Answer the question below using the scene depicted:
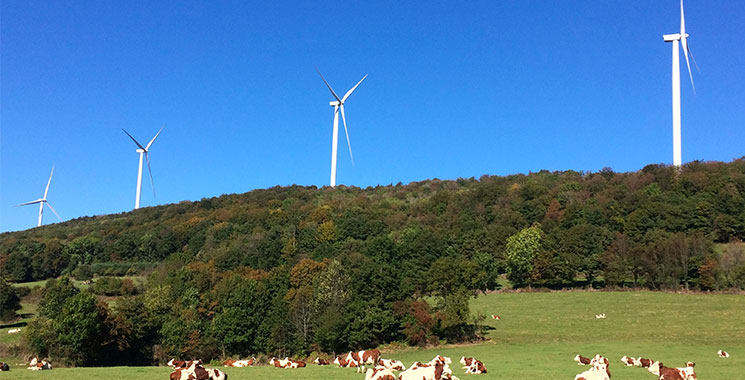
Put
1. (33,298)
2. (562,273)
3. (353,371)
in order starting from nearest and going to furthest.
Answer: (353,371) < (562,273) < (33,298)

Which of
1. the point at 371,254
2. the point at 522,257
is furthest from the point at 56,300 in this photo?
the point at 522,257

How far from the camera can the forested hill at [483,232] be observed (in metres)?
85.5

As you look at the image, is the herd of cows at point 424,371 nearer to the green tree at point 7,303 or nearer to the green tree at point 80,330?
the green tree at point 80,330

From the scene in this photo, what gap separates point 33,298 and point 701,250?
342 ft

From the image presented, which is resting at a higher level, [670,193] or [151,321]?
[670,193]

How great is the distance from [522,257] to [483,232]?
58.3 ft

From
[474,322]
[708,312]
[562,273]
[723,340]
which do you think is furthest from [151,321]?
[562,273]

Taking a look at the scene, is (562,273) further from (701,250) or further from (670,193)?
(670,193)

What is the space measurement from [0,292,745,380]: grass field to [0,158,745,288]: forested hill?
404 inches

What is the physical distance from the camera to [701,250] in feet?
260

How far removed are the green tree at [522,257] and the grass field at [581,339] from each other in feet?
30.0

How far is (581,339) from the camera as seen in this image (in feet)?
156

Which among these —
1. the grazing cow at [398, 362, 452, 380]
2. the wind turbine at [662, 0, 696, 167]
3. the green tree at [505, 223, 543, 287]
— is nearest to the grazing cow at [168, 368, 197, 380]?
the grazing cow at [398, 362, 452, 380]

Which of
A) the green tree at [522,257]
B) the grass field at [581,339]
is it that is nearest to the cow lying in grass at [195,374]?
the grass field at [581,339]
